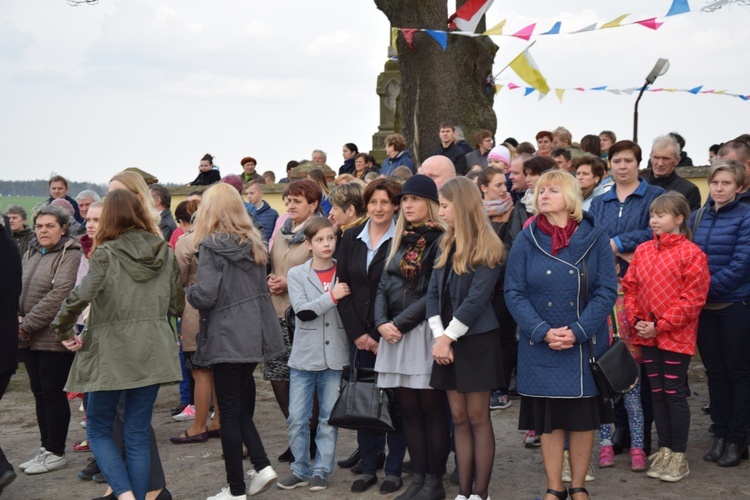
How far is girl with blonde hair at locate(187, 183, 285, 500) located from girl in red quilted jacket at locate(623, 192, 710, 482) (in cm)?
244

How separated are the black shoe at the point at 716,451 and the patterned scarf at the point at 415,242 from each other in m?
2.51

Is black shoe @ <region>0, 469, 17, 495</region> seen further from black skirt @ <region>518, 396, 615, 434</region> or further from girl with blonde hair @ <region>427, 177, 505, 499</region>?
black skirt @ <region>518, 396, 615, 434</region>

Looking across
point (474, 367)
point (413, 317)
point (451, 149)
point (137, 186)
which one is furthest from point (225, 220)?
point (451, 149)

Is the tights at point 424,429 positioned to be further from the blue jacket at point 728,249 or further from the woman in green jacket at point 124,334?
the blue jacket at point 728,249

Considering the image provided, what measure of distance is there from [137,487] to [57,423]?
151 cm

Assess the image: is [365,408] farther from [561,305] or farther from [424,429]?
[561,305]

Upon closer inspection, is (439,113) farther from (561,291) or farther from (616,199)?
(561,291)

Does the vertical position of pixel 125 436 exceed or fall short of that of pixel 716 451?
it exceeds it

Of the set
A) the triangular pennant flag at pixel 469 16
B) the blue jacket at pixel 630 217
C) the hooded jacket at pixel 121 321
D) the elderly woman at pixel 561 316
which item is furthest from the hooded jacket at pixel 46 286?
the triangular pennant flag at pixel 469 16

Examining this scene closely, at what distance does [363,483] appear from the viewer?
603 cm

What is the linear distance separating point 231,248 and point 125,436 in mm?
1312

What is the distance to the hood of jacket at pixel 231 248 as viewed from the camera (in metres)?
5.72

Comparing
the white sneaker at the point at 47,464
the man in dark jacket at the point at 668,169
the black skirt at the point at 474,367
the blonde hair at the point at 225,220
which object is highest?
the man in dark jacket at the point at 668,169

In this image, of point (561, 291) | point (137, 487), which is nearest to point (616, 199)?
point (561, 291)
